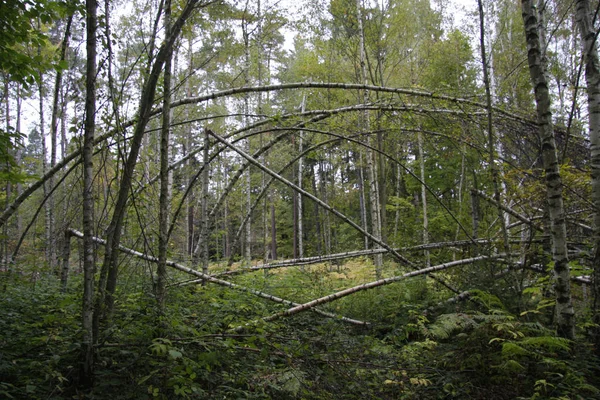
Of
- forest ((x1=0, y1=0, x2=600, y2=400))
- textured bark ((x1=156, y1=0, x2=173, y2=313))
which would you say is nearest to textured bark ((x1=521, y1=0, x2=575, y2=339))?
forest ((x1=0, y1=0, x2=600, y2=400))

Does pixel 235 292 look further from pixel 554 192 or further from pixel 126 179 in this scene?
pixel 554 192

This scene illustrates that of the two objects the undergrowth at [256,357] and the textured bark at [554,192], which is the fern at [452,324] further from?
the textured bark at [554,192]

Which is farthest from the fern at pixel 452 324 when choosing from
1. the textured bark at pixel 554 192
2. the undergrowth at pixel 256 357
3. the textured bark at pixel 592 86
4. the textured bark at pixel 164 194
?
the textured bark at pixel 164 194

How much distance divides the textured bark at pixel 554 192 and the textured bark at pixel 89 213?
4313 millimetres

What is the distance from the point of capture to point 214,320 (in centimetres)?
368

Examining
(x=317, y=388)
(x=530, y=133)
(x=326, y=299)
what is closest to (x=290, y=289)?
(x=326, y=299)

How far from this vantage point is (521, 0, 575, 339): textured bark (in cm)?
359

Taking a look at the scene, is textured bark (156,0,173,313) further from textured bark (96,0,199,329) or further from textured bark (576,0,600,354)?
textured bark (576,0,600,354)

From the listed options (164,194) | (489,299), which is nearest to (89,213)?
(164,194)

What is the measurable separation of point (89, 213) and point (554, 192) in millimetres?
4426

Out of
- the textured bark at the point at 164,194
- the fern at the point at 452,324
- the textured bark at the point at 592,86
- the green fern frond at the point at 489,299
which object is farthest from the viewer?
the green fern frond at the point at 489,299

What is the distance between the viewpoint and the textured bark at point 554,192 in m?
3.59

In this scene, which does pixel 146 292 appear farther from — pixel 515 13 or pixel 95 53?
pixel 515 13

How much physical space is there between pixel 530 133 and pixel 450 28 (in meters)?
16.0
